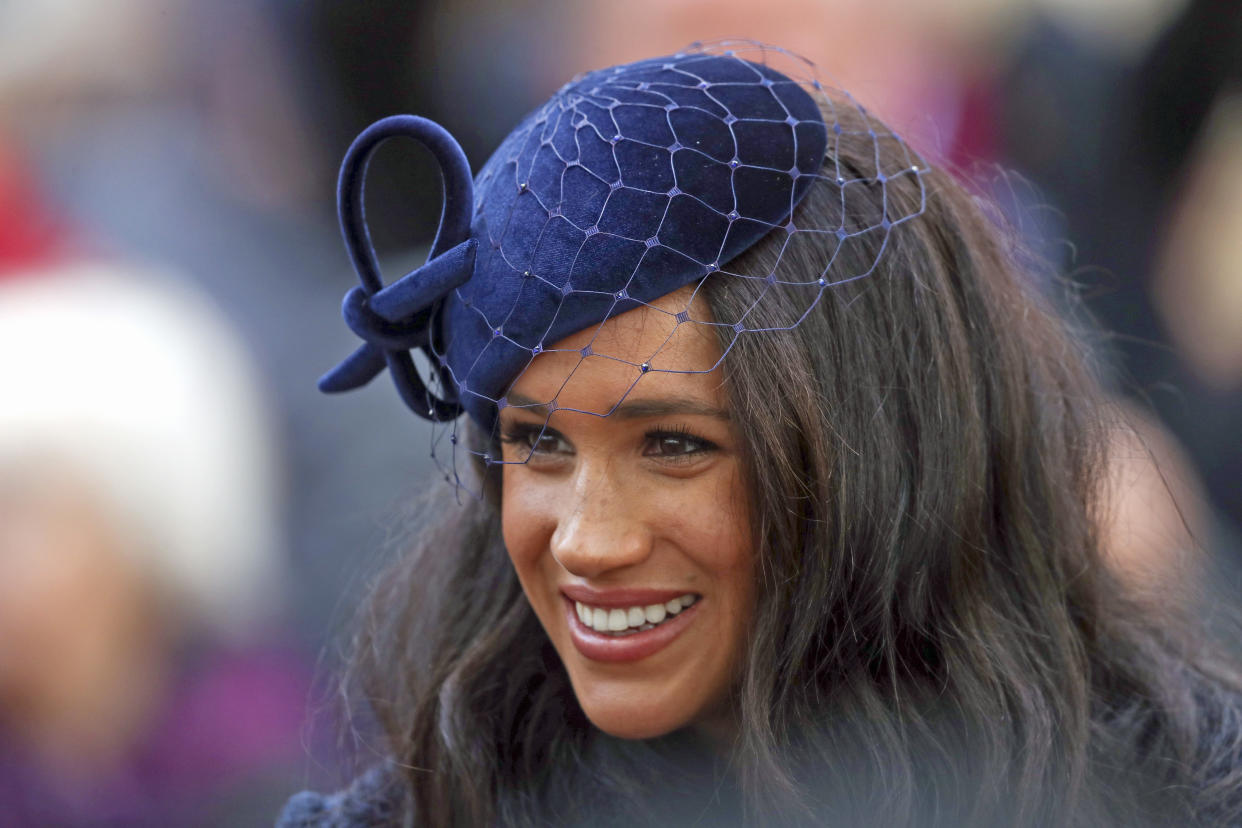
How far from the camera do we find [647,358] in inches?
64.1

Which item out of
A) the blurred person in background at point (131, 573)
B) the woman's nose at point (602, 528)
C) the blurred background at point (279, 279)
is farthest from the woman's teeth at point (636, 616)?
the blurred person in background at point (131, 573)

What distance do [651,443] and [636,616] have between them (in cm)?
28

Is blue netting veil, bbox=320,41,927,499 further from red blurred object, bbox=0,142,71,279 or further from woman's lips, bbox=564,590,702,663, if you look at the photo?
red blurred object, bbox=0,142,71,279

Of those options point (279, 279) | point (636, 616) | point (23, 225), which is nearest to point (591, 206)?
point (636, 616)

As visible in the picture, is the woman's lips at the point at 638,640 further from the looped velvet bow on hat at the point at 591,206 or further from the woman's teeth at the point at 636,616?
the looped velvet bow on hat at the point at 591,206

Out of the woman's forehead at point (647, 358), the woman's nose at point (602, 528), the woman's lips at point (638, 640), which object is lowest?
the woman's lips at point (638, 640)

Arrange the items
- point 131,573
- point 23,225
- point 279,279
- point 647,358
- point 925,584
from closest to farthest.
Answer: point 647,358 < point 925,584 < point 131,573 < point 23,225 < point 279,279

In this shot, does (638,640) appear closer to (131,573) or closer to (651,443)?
(651,443)

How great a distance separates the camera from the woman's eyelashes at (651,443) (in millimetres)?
1675

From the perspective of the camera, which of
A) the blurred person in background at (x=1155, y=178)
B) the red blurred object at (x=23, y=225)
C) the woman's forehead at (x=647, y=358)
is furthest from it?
the blurred person in background at (x=1155, y=178)

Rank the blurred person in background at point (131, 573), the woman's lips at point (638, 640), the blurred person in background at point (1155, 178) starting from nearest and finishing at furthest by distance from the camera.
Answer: the woman's lips at point (638, 640) < the blurred person in background at point (131, 573) < the blurred person in background at point (1155, 178)

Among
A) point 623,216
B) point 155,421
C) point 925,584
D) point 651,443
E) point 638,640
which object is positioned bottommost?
point 155,421

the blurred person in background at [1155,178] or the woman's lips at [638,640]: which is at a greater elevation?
the blurred person in background at [1155,178]

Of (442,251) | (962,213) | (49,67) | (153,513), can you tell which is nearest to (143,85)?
(49,67)
